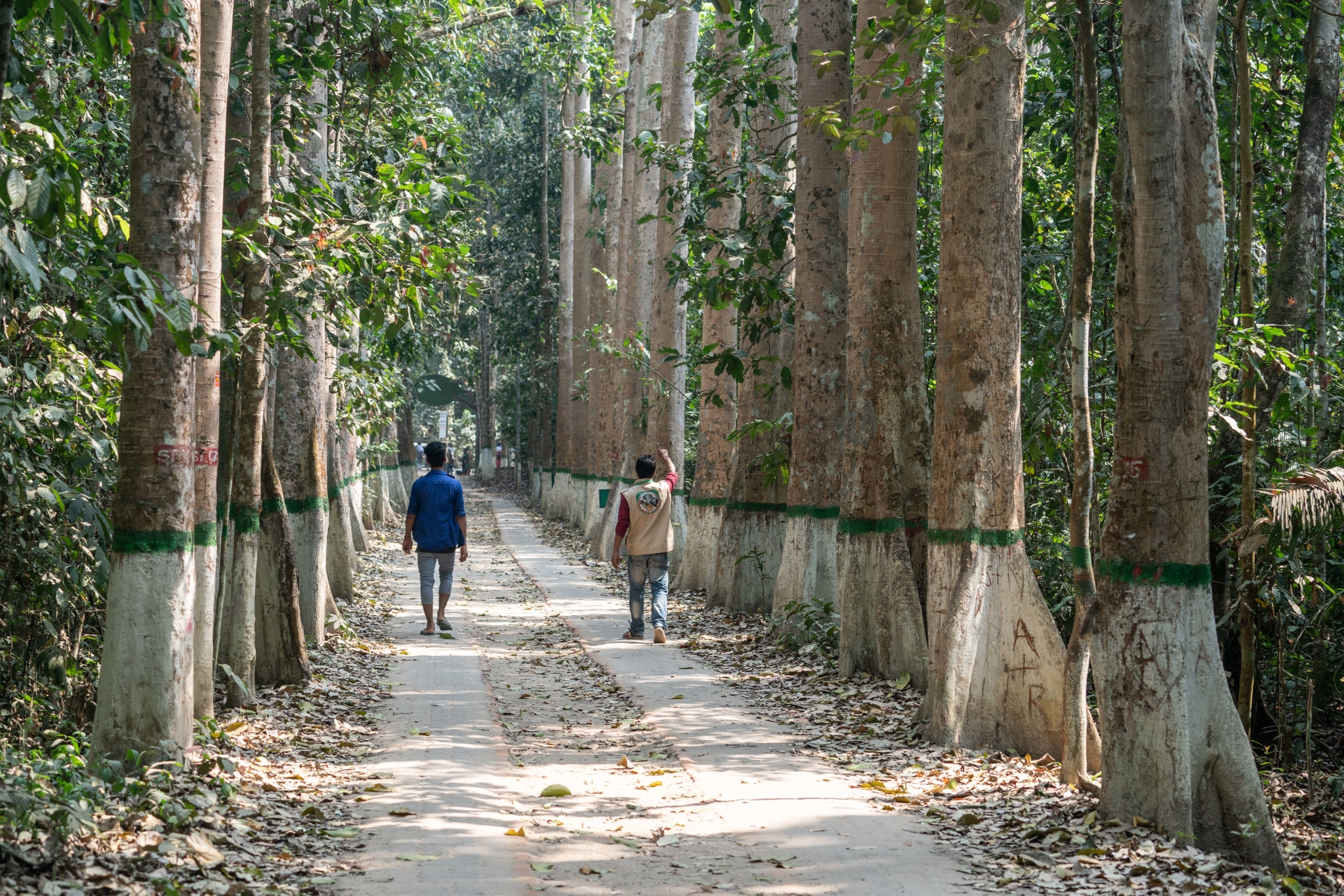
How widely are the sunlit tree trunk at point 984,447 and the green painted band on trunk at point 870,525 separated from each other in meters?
1.53

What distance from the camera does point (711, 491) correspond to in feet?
53.0

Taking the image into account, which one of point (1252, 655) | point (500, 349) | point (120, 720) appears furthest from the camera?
point (500, 349)

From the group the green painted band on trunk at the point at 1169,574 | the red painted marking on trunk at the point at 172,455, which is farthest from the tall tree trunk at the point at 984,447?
the red painted marking on trunk at the point at 172,455

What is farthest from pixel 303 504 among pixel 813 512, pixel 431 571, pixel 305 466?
pixel 813 512

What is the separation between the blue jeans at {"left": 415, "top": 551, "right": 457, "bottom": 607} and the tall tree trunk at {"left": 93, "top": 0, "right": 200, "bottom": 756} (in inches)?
246

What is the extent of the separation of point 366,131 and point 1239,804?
1239 centimetres

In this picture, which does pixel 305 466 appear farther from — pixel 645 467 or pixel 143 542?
pixel 143 542

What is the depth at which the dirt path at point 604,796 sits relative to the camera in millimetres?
5082

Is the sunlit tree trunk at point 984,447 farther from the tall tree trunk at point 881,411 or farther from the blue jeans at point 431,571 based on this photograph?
the blue jeans at point 431,571

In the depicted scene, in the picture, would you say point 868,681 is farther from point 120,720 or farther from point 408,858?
point 120,720

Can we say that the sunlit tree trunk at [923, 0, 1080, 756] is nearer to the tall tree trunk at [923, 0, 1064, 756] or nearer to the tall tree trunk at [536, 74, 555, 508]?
the tall tree trunk at [923, 0, 1064, 756]

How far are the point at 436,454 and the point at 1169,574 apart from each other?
27.4 feet

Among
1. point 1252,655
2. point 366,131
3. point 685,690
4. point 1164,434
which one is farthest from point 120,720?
point 366,131

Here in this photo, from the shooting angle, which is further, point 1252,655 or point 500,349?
point 500,349
